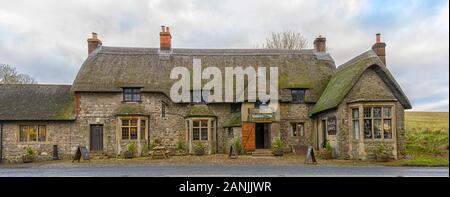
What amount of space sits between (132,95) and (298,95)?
342 inches

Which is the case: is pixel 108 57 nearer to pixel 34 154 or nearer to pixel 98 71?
pixel 98 71

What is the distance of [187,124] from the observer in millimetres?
17953

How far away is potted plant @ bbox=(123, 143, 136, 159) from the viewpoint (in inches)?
631

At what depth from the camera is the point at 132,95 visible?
17922mm

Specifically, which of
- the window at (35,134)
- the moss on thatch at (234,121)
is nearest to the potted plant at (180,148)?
the moss on thatch at (234,121)

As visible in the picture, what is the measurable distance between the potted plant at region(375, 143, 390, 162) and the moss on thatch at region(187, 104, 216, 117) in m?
7.98

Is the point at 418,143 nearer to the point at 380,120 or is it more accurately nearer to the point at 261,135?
the point at 380,120

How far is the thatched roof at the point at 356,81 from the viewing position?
1440 cm

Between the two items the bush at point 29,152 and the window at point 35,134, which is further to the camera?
the window at point 35,134

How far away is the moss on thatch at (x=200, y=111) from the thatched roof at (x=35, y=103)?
19.1 ft

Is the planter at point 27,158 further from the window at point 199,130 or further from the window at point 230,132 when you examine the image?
the window at point 230,132

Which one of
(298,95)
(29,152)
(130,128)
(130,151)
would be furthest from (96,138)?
(298,95)
